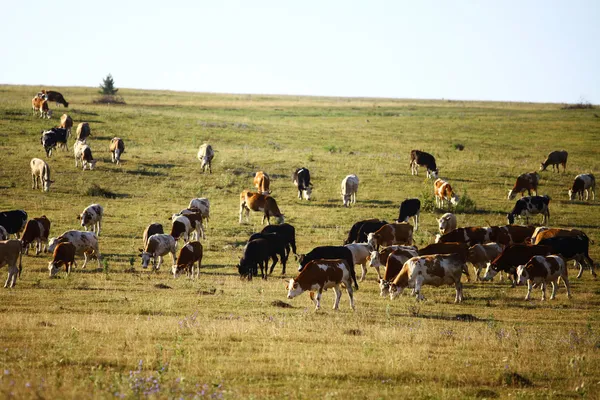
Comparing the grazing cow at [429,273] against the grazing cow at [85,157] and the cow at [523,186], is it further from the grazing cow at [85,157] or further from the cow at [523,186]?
the grazing cow at [85,157]

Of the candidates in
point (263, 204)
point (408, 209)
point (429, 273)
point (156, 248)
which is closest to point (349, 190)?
point (408, 209)

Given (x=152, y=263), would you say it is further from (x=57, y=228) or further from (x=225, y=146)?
(x=225, y=146)

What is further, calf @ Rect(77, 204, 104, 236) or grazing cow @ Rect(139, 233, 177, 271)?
calf @ Rect(77, 204, 104, 236)

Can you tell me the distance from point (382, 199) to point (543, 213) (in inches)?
314

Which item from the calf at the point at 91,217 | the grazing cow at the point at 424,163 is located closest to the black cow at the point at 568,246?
the calf at the point at 91,217

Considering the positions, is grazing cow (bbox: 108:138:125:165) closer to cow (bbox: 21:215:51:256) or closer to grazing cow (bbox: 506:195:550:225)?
cow (bbox: 21:215:51:256)

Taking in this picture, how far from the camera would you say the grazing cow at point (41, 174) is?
3569 cm

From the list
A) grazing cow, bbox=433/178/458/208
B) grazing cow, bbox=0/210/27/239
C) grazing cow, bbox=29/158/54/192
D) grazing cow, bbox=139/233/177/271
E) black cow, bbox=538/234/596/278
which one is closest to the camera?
grazing cow, bbox=139/233/177/271

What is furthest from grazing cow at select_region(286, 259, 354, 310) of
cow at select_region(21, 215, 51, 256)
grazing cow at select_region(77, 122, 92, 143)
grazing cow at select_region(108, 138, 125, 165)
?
grazing cow at select_region(77, 122, 92, 143)

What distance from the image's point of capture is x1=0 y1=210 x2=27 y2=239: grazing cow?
2455 cm

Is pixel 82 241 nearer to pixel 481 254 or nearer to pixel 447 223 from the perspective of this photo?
pixel 481 254

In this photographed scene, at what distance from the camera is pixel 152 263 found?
22938 millimetres

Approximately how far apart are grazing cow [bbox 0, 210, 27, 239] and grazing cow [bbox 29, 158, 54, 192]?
429 inches

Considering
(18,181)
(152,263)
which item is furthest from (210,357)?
(18,181)
